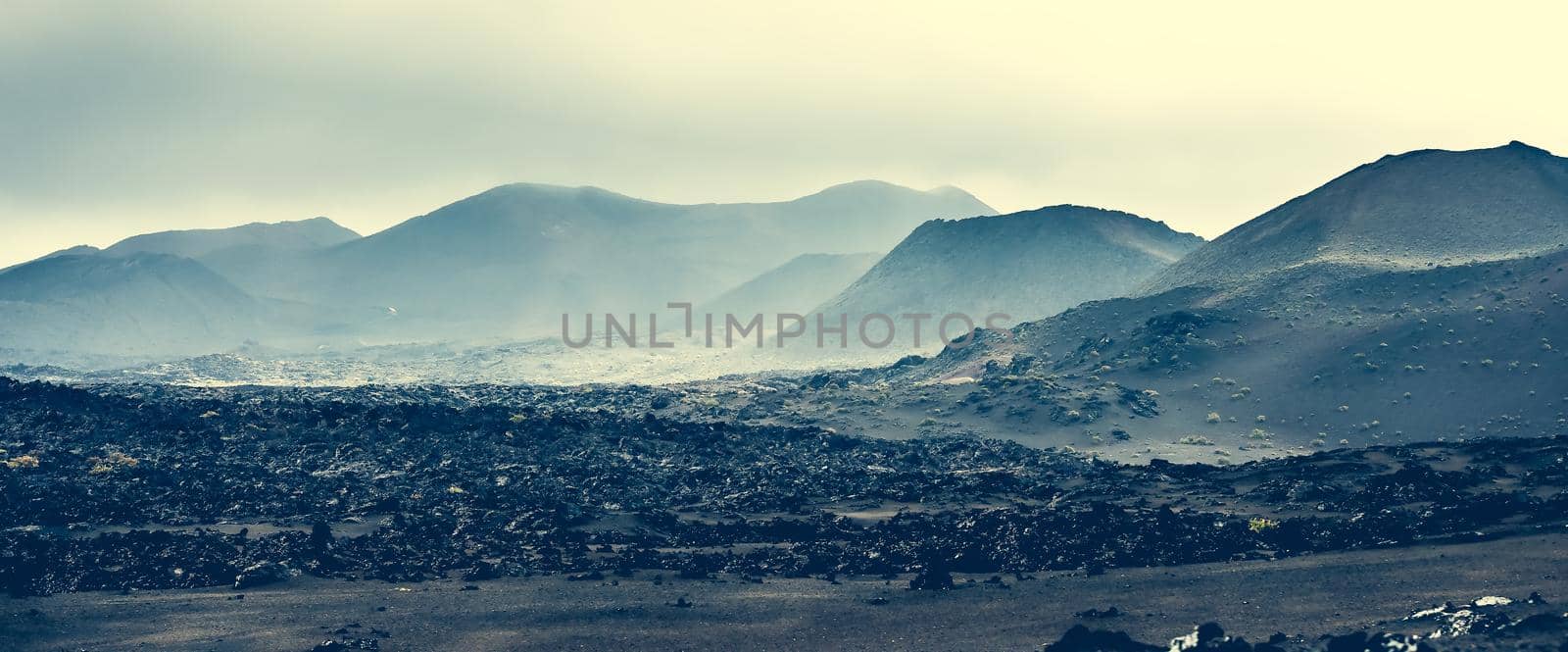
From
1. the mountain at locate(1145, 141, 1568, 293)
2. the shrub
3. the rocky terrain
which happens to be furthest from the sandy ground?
the mountain at locate(1145, 141, 1568, 293)

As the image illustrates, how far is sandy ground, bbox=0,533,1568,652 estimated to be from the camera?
36.4 m

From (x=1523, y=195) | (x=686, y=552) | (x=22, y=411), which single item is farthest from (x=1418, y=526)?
(x=1523, y=195)

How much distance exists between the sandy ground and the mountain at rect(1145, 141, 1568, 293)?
3460 inches

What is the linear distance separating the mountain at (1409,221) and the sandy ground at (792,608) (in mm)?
87881

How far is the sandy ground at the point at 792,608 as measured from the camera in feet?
119

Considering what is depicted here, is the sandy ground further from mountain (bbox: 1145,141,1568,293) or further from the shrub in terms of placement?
mountain (bbox: 1145,141,1568,293)

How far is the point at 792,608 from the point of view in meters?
39.4

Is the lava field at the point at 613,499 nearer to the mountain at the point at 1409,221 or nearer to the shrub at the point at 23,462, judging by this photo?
the shrub at the point at 23,462

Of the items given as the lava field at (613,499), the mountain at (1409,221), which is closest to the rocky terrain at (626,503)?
the lava field at (613,499)

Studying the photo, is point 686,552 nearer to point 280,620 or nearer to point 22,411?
point 280,620

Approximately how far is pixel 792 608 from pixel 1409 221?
120 metres

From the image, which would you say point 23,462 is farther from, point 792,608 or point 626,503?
point 792,608

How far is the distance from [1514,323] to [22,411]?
9220cm

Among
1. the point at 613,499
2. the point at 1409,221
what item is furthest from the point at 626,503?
the point at 1409,221
